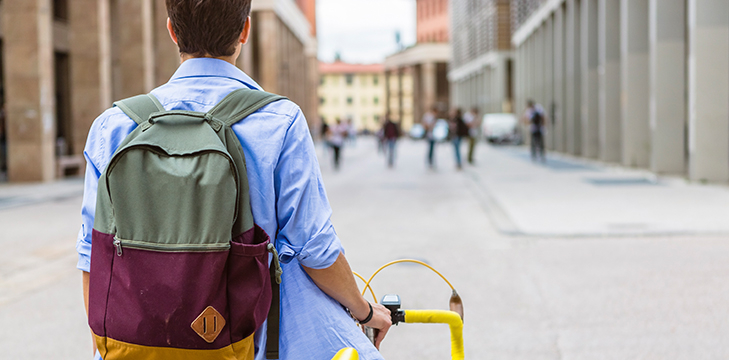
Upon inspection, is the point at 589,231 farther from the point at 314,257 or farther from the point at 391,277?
the point at 314,257

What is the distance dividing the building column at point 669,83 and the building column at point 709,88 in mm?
2296

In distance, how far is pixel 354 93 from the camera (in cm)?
13275

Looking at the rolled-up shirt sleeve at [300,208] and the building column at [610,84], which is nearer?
the rolled-up shirt sleeve at [300,208]

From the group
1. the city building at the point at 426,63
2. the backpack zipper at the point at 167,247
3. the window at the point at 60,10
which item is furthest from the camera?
the city building at the point at 426,63

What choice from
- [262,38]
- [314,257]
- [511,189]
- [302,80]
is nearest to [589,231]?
[511,189]

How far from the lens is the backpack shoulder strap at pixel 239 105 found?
164 cm

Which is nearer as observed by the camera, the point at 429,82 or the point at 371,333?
the point at 371,333

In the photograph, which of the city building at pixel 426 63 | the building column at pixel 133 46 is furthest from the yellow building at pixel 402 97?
the building column at pixel 133 46

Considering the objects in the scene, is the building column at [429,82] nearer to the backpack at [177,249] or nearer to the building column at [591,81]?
the building column at [591,81]

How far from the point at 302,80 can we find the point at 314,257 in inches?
2970

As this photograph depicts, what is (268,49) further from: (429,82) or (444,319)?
(429,82)

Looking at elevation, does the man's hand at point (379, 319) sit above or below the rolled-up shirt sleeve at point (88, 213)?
below

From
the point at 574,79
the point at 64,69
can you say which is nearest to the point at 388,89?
the point at 574,79

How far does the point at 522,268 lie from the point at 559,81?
26210 mm
